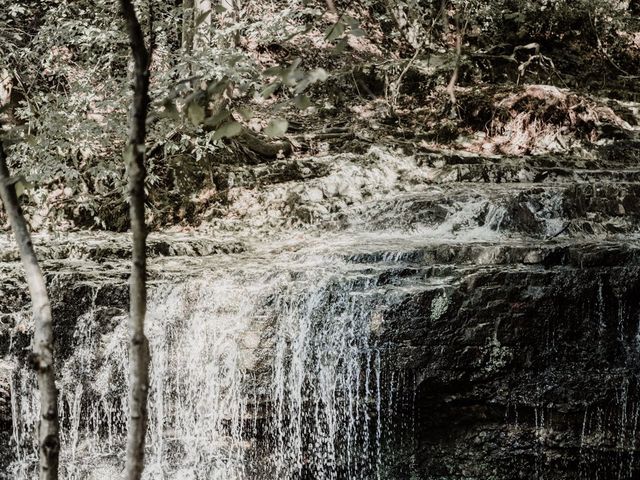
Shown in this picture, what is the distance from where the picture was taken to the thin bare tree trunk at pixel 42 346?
6.06 ft

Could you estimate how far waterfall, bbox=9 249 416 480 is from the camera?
16.5 ft

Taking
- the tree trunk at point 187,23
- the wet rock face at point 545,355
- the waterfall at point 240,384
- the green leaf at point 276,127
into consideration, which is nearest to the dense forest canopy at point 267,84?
the tree trunk at point 187,23

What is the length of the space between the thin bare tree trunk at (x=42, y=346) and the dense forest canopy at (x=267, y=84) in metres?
2.84

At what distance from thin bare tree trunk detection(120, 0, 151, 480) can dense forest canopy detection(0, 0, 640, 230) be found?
9.33ft

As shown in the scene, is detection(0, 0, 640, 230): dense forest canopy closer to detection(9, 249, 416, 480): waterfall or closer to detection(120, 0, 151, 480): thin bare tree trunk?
detection(9, 249, 416, 480): waterfall

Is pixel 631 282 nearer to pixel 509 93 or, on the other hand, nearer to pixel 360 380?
pixel 360 380

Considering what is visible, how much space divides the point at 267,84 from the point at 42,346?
24.5 ft

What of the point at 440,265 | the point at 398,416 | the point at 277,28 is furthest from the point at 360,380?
the point at 277,28

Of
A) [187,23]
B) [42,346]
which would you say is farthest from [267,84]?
[42,346]

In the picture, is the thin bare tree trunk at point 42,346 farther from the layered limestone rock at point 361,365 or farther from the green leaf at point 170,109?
→ the layered limestone rock at point 361,365

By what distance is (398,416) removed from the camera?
5.01 meters

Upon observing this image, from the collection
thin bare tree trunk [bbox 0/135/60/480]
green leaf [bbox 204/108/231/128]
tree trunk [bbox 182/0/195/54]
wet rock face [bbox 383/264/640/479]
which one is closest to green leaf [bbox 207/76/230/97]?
green leaf [bbox 204/108/231/128]

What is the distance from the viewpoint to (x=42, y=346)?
194cm

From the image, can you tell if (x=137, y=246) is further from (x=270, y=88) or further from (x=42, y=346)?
(x=270, y=88)
